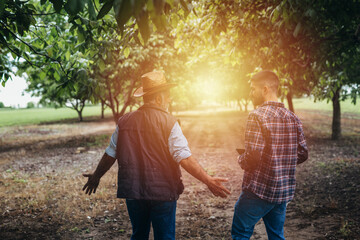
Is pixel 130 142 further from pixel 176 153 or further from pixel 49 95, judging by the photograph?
pixel 49 95

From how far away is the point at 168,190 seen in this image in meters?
2.38

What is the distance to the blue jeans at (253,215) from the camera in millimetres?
2467

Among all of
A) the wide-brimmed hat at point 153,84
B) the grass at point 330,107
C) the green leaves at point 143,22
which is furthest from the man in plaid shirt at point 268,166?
the grass at point 330,107

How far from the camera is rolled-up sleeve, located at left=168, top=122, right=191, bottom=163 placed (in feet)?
7.73

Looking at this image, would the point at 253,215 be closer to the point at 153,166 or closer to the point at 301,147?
the point at 301,147

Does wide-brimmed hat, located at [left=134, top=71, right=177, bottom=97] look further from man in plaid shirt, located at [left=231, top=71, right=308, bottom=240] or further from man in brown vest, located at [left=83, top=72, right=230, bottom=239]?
man in plaid shirt, located at [left=231, top=71, right=308, bottom=240]

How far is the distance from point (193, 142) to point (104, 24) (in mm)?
10647

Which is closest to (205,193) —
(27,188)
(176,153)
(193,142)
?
(176,153)

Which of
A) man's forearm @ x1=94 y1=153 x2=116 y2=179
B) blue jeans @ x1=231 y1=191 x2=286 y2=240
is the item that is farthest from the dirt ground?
man's forearm @ x1=94 y1=153 x2=116 y2=179

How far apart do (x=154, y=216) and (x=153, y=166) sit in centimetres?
50

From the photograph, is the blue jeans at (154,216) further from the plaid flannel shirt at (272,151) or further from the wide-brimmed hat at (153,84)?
the wide-brimmed hat at (153,84)

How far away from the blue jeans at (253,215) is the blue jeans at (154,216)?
0.67 metres

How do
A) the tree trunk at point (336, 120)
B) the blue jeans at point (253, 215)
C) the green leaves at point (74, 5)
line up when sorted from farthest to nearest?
the tree trunk at point (336, 120) < the blue jeans at point (253, 215) < the green leaves at point (74, 5)

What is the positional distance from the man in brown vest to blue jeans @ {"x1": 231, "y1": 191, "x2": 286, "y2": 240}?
0.29 meters
